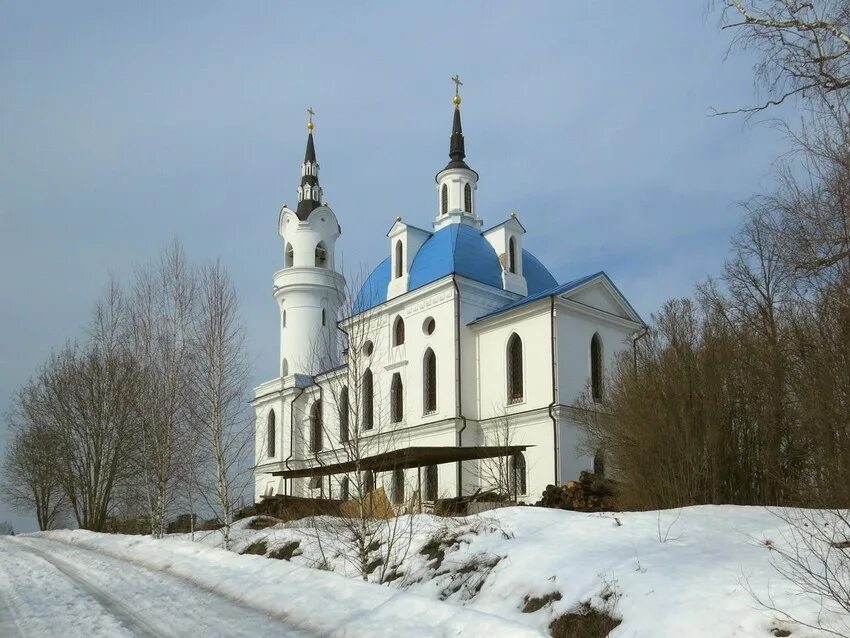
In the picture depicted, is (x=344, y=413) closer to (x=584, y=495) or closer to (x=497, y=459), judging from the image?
(x=584, y=495)

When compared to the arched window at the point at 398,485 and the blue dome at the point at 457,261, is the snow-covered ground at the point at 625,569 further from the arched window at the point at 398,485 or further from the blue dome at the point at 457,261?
the blue dome at the point at 457,261

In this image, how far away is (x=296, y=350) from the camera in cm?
4116

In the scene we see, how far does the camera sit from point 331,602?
335 inches

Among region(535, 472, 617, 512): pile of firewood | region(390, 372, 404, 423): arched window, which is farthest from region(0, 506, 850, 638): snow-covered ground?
region(390, 372, 404, 423): arched window

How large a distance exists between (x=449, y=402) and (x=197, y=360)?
1204 cm

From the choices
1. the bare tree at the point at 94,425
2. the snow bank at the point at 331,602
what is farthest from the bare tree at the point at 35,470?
the snow bank at the point at 331,602

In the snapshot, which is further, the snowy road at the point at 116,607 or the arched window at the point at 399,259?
the arched window at the point at 399,259

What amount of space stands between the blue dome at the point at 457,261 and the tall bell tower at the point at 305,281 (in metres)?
6.63

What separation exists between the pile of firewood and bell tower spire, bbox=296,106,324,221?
88.5ft

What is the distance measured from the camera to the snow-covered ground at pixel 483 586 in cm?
734

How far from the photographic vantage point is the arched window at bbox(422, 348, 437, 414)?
31.5m

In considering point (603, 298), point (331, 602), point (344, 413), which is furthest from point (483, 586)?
point (603, 298)

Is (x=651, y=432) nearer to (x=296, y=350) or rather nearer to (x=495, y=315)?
(x=495, y=315)

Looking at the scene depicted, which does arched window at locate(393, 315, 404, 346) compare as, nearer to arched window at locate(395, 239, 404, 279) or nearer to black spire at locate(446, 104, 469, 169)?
arched window at locate(395, 239, 404, 279)
